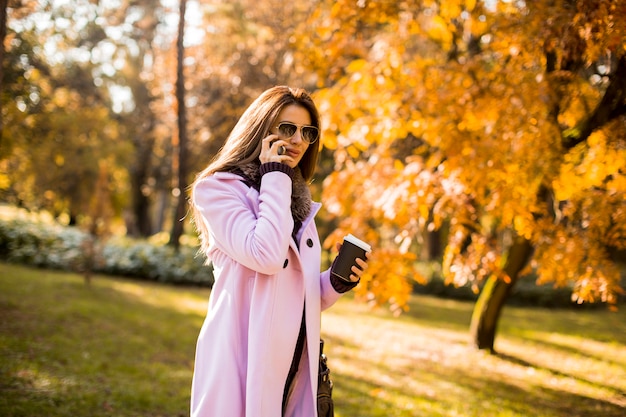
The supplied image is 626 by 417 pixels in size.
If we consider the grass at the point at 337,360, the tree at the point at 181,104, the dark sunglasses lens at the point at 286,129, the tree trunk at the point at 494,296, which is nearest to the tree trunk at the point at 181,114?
the tree at the point at 181,104

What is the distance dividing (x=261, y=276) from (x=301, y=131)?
2.13 feet

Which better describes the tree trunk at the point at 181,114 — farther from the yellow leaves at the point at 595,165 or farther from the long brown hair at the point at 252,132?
the long brown hair at the point at 252,132

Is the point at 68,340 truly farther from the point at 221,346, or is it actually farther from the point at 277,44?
the point at 277,44

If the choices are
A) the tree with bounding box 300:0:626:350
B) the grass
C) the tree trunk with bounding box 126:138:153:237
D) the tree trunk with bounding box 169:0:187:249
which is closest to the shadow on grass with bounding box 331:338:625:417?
the grass

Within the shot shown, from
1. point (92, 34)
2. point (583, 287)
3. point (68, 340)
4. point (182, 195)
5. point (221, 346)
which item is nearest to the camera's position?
point (221, 346)

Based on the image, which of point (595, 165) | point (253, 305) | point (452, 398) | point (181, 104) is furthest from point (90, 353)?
point (181, 104)

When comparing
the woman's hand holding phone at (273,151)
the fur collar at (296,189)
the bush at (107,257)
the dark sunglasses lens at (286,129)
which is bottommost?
the bush at (107,257)

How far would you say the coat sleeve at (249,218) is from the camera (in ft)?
6.08

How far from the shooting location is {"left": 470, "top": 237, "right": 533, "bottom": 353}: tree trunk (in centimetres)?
734

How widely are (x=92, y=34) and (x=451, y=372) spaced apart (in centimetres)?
1741

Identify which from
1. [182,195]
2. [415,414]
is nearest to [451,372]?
[415,414]

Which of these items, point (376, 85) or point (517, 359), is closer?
point (376, 85)

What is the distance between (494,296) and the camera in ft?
25.7

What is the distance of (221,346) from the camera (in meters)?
1.93
